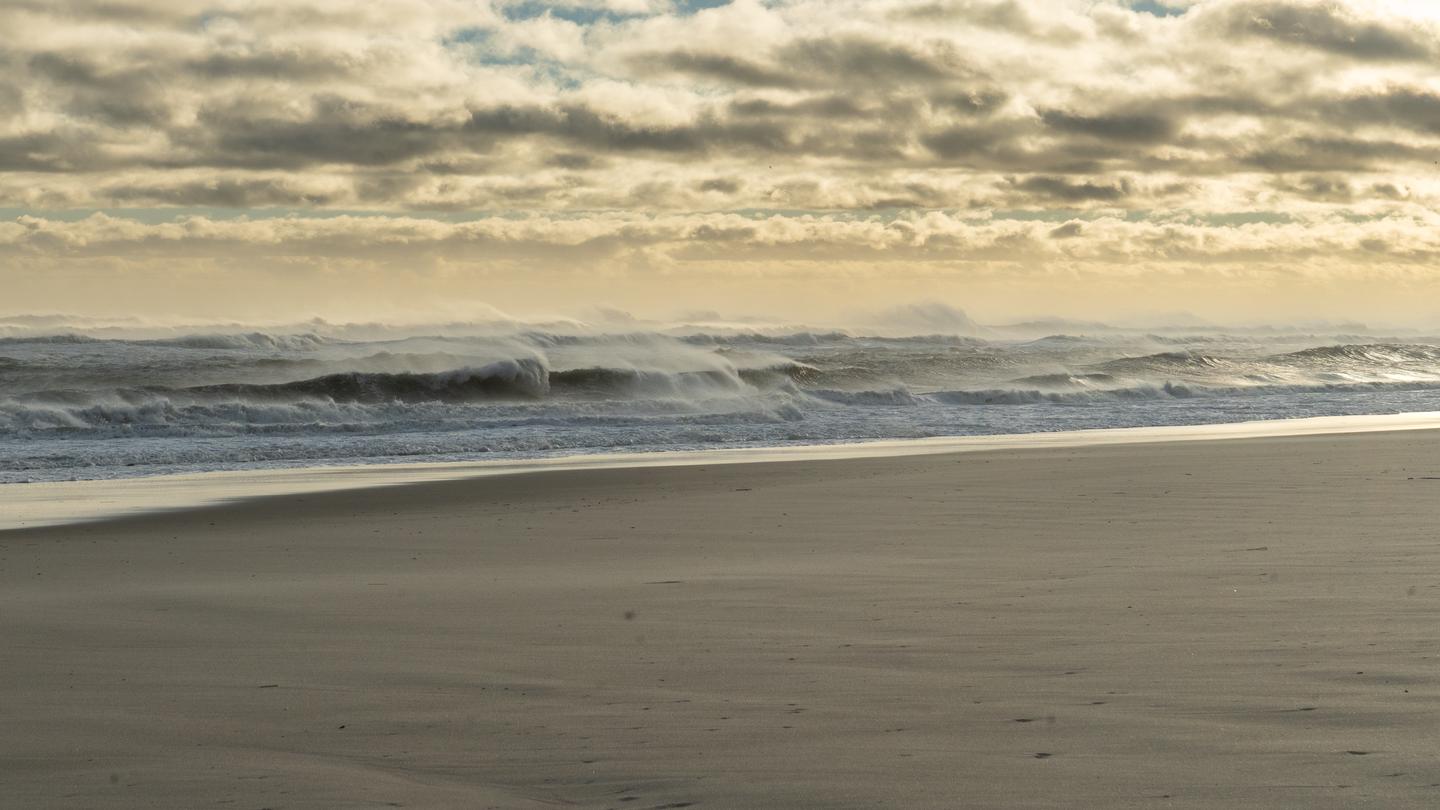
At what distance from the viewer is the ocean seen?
22094 mm

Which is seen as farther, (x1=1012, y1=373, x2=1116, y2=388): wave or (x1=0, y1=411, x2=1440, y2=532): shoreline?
(x1=1012, y1=373, x2=1116, y2=388): wave

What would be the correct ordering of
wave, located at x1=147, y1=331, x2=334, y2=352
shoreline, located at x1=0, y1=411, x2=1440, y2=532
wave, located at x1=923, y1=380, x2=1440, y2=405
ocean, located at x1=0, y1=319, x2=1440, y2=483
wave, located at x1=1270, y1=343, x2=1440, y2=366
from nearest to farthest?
shoreline, located at x1=0, y1=411, x2=1440, y2=532
ocean, located at x1=0, y1=319, x2=1440, y2=483
wave, located at x1=923, y1=380, x2=1440, y2=405
wave, located at x1=1270, y1=343, x2=1440, y2=366
wave, located at x1=147, y1=331, x2=334, y2=352

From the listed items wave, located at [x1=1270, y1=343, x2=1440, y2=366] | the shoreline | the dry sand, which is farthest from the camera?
wave, located at [x1=1270, y1=343, x2=1440, y2=366]

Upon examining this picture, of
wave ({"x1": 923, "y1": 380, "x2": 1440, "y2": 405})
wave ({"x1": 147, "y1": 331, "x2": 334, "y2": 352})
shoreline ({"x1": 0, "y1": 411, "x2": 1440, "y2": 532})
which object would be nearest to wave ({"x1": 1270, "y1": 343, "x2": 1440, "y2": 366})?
wave ({"x1": 923, "y1": 380, "x2": 1440, "y2": 405})

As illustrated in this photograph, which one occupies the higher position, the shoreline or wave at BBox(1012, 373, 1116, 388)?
the shoreline

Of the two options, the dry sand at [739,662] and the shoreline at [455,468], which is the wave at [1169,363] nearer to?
the shoreline at [455,468]

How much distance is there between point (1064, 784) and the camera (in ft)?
13.0

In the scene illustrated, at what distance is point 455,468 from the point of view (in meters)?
17.8

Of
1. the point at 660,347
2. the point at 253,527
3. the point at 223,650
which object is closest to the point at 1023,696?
the point at 223,650

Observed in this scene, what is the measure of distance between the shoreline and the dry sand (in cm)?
234

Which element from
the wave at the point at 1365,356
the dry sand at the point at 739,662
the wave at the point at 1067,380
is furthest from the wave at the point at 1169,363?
the dry sand at the point at 739,662

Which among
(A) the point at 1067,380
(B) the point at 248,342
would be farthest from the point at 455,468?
(B) the point at 248,342

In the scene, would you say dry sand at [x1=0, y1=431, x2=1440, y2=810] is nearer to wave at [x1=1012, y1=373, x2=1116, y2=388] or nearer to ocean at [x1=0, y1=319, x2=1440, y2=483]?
ocean at [x1=0, y1=319, x2=1440, y2=483]

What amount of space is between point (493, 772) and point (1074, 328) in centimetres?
11424
